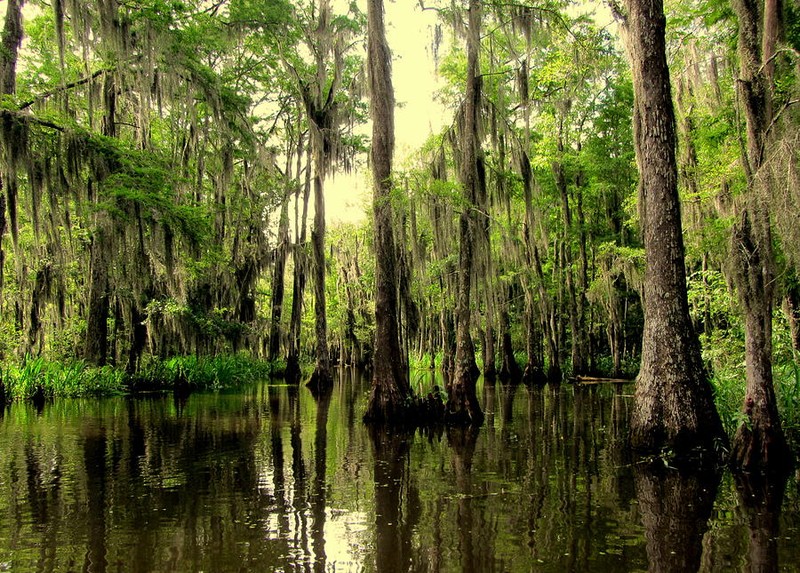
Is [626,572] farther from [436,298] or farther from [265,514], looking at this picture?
[436,298]

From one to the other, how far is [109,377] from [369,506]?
42.6 feet

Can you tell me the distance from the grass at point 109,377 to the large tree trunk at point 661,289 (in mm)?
12831

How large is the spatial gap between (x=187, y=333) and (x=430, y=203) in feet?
40.6

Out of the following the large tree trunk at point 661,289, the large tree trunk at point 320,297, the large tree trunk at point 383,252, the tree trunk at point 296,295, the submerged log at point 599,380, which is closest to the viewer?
the large tree trunk at point 661,289

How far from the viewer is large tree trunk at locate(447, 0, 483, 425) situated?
1097cm

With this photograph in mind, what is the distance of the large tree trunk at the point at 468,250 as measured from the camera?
11.0 m

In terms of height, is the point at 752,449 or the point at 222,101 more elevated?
the point at 222,101

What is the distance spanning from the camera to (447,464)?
23.4 feet

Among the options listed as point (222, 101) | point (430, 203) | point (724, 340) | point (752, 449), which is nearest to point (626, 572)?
point (752, 449)

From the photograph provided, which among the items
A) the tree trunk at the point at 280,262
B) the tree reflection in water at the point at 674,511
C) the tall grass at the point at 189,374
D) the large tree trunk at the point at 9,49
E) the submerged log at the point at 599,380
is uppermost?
the large tree trunk at the point at 9,49

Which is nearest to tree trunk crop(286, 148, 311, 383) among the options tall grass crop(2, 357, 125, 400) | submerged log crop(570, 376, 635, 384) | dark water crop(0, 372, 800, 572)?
tall grass crop(2, 357, 125, 400)

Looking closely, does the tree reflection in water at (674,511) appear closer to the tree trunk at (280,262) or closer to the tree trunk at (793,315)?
the tree trunk at (793,315)

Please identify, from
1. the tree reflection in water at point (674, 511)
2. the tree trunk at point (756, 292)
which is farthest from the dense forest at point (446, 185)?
the tree reflection in water at point (674, 511)

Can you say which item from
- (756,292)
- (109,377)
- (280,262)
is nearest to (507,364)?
(280,262)
